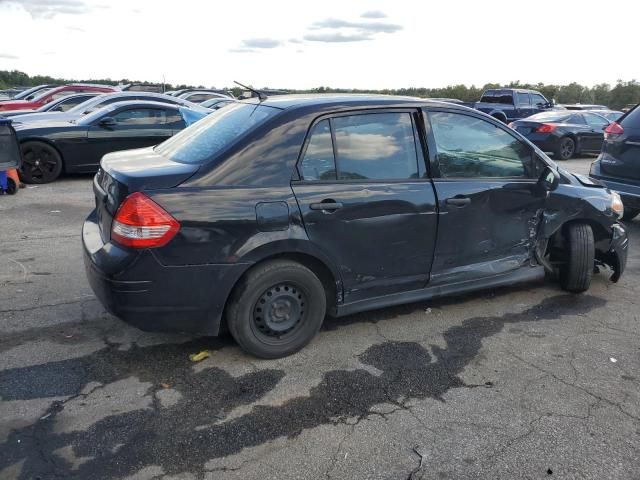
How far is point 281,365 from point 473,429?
1.27 m

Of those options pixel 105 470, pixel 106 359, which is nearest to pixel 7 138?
pixel 106 359

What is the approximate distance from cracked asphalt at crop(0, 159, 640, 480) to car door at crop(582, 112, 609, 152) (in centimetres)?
1252

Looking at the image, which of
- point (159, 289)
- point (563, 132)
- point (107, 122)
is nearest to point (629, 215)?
point (159, 289)

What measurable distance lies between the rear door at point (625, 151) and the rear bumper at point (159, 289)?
5.67m

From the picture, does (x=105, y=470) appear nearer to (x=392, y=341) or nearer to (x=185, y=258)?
(x=185, y=258)

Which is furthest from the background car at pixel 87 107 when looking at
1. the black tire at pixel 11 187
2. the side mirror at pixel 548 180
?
the side mirror at pixel 548 180

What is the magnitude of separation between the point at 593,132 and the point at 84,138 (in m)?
13.5

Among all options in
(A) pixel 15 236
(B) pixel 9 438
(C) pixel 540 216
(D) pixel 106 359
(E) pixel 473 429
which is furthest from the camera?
(A) pixel 15 236

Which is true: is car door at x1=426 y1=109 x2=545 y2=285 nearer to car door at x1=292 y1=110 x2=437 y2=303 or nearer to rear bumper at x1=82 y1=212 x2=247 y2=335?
car door at x1=292 y1=110 x2=437 y2=303

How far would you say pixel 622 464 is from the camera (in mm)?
2727

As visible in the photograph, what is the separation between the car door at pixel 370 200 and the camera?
3.57 metres

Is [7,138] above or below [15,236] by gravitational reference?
above

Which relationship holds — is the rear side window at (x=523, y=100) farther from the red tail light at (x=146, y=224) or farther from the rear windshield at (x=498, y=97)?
the red tail light at (x=146, y=224)

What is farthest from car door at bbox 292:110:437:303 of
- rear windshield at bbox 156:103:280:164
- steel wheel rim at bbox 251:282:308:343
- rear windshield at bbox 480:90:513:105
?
rear windshield at bbox 480:90:513:105
